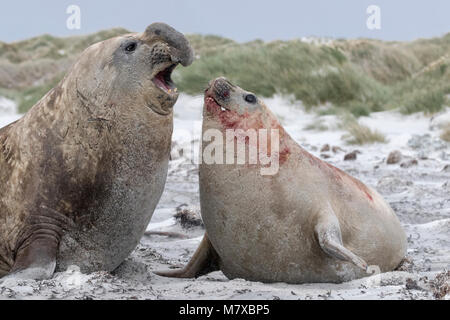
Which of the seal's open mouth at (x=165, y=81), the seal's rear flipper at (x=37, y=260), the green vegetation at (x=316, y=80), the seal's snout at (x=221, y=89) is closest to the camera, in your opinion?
the seal's rear flipper at (x=37, y=260)

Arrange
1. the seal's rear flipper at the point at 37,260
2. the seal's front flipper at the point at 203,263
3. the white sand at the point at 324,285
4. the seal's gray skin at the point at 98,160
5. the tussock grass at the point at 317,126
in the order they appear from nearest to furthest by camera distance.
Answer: the white sand at the point at 324,285 < the seal's rear flipper at the point at 37,260 < the seal's gray skin at the point at 98,160 < the seal's front flipper at the point at 203,263 < the tussock grass at the point at 317,126

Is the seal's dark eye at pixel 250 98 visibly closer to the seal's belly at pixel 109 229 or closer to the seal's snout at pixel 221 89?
the seal's snout at pixel 221 89

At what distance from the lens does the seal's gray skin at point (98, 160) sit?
342 cm

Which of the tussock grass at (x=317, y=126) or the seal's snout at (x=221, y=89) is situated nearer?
the seal's snout at (x=221, y=89)

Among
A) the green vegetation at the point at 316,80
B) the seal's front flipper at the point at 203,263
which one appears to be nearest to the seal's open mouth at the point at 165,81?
the seal's front flipper at the point at 203,263

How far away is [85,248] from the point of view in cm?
346

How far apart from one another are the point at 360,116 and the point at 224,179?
9.93 metres

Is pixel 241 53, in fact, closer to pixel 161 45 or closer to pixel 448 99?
pixel 448 99

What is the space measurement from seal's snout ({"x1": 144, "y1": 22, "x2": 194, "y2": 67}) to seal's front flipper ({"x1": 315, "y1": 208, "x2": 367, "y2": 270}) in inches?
41.3

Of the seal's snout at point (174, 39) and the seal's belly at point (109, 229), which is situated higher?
the seal's snout at point (174, 39)

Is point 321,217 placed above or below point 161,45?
below

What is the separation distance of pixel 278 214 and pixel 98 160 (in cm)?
93

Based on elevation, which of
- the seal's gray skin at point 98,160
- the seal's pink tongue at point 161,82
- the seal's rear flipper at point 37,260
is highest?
the seal's pink tongue at point 161,82

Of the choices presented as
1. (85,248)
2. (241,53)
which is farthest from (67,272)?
(241,53)
